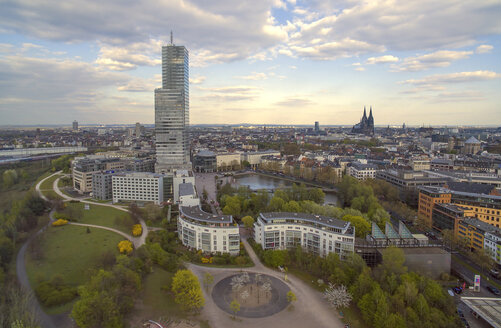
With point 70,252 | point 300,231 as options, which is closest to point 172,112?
point 70,252

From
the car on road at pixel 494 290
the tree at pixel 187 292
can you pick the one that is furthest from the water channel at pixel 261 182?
the tree at pixel 187 292

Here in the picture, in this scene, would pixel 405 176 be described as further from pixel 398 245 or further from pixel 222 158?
pixel 222 158

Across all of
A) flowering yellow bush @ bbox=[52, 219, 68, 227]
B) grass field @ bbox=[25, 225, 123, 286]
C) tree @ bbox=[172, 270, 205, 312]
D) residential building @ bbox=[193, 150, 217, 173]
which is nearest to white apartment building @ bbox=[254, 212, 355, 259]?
tree @ bbox=[172, 270, 205, 312]

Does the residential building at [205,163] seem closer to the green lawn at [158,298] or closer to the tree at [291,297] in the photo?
the green lawn at [158,298]

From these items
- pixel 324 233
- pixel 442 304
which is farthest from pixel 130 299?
pixel 442 304

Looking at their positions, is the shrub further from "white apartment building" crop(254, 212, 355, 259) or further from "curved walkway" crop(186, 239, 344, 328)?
"white apartment building" crop(254, 212, 355, 259)

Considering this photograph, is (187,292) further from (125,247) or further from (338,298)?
(125,247)
